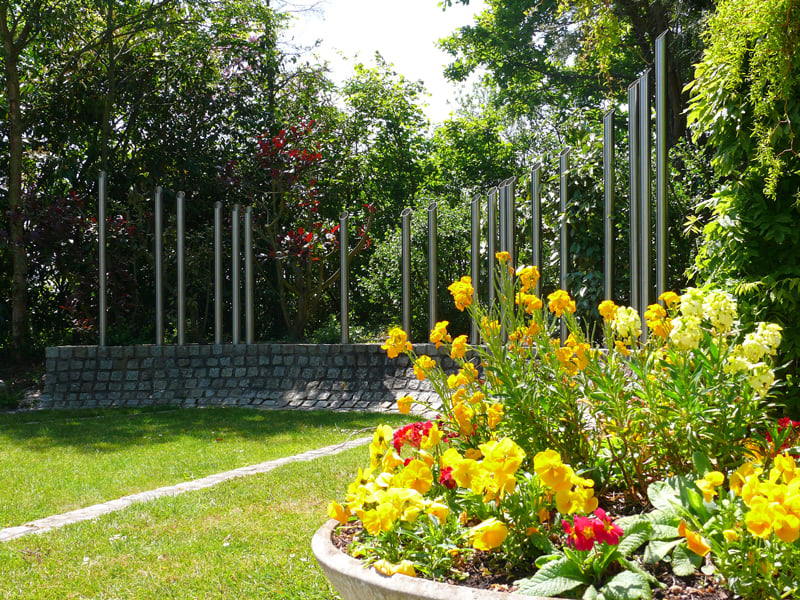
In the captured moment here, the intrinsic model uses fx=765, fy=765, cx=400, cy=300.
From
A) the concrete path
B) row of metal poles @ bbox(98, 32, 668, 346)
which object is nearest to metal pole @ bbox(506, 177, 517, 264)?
row of metal poles @ bbox(98, 32, 668, 346)

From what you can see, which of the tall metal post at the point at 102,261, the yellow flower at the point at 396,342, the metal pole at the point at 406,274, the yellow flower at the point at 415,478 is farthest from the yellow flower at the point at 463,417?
the tall metal post at the point at 102,261

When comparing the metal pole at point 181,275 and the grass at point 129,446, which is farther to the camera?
the metal pole at point 181,275

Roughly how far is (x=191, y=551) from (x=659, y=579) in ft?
8.17

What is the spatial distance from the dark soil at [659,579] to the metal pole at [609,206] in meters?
5.25

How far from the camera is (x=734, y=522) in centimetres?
230

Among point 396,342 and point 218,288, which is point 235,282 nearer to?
point 218,288

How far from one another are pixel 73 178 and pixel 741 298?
40.9 feet

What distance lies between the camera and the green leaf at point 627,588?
2.26 m

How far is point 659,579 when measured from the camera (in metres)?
2.48

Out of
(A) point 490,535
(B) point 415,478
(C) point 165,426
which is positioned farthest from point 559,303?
(C) point 165,426

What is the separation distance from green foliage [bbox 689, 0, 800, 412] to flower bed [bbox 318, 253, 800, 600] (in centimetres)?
99

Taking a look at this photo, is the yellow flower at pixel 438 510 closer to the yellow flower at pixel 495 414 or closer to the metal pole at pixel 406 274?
the yellow flower at pixel 495 414

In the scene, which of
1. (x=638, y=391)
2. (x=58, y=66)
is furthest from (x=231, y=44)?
(x=638, y=391)

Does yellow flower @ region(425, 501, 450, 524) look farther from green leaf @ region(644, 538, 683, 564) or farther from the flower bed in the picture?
green leaf @ region(644, 538, 683, 564)
